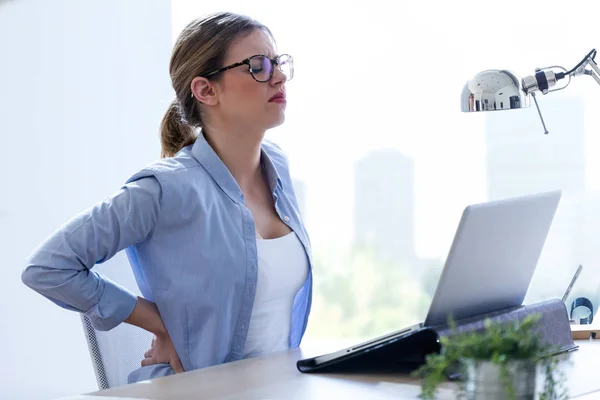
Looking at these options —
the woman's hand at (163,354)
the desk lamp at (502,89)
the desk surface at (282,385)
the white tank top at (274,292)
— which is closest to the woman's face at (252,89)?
the white tank top at (274,292)

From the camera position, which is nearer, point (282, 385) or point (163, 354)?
point (282, 385)

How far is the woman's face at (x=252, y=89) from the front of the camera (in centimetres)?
228

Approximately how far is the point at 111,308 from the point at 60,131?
236cm

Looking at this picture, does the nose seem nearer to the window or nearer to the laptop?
the laptop

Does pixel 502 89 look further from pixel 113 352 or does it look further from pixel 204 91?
pixel 113 352

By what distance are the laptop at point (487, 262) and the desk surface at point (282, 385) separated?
7cm

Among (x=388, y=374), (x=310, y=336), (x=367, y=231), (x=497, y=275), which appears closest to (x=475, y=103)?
(x=497, y=275)

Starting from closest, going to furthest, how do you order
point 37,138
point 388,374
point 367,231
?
point 388,374 < point 37,138 < point 367,231

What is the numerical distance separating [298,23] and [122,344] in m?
2.96

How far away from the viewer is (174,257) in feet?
6.95

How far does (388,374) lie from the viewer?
1.64 meters

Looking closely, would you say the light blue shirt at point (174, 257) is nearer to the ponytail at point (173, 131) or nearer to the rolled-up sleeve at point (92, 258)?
the rolled-up sleeve at point (92, 258)

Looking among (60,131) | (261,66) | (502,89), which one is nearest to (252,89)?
(261,66)

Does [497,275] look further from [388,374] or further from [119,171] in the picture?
[119,171]
